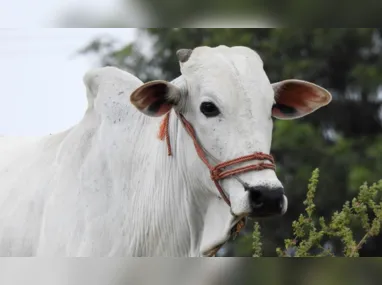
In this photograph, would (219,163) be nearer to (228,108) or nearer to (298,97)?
(228,108)

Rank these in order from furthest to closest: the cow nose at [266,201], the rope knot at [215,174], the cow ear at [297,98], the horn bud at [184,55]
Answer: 1. the cow ear at [297,98]
2. the horn bud at [184,55]
3. the rope knot at [215,174]
4. the cow nose at [266,201]

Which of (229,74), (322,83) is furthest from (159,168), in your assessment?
(322,83)

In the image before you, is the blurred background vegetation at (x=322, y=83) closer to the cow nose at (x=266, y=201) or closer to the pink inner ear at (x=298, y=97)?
the pink inner ear at (x=298, y=97)

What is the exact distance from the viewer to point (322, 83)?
8.73 metres

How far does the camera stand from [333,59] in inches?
345

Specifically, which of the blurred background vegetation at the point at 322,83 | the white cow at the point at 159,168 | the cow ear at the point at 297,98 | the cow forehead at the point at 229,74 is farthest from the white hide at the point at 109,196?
the blurred background vegetation at the point at 322,83

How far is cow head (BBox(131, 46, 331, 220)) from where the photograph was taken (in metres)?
3.11

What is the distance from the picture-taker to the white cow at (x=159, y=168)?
10.6ft

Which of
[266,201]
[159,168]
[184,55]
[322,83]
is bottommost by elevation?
[266,201]

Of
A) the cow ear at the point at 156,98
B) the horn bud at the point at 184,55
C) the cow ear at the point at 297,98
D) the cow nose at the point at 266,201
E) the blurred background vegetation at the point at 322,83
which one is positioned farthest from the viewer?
the blurred background vegetation at the point at 322,83

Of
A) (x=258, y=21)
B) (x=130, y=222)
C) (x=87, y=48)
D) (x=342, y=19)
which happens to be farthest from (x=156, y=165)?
(x=87, y=48)

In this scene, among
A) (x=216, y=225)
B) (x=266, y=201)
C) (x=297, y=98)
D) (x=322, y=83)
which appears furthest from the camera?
(x=322, y=83)

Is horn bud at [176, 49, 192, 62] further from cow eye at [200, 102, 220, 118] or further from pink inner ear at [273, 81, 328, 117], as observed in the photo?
pink inner ear at [273, 81, 328, 117]

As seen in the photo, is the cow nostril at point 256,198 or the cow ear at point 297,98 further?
the cow ear at point 297,98
